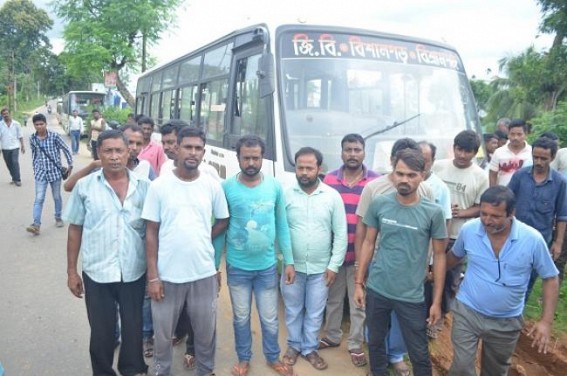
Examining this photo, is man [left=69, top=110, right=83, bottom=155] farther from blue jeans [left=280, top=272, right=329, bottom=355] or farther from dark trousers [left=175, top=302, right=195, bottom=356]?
blue jeans [left=280, top=272, right=329, bottom=355]

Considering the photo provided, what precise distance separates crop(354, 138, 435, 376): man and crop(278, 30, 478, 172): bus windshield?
100 cm

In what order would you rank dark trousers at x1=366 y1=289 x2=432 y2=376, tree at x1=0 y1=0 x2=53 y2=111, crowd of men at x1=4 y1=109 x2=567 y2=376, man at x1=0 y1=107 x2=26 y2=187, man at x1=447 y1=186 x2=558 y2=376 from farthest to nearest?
tree at x1=0 y1=0 x2=53 y2=111
man at x1=0 y1=107 x2=26 y2=187
dark trousers at x1=366 y1=289 x2=432 y2=376
crowd of men at x1=4 y1=109 x2=567 y2=376
man at x1=447 y1=186 x2=558 y2=376

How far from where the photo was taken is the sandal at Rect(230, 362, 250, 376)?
3576 millimetres

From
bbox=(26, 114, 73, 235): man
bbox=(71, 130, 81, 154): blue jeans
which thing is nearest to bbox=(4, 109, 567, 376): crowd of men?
bbox=(26, 114, 73, 235): man

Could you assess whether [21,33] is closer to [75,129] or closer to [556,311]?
[75,129]

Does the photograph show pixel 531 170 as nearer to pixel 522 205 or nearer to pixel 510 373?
pixel 522 205

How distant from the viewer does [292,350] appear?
382 cm

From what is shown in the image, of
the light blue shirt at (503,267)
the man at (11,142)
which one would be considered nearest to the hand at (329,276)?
the light blue shirt at (503,267)

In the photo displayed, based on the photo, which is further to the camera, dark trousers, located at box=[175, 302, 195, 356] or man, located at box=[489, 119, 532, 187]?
man, located at box=[489, 119, 532, 187]

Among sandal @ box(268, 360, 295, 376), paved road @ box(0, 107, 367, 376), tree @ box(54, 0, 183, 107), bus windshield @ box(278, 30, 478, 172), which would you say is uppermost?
tree @ box(54, 0, 183, 107)

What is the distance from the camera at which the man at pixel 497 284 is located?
9.32ft

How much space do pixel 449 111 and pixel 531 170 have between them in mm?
1111

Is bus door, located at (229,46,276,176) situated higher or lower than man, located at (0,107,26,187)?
higher

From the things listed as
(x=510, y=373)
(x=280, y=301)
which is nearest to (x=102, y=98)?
(x=280, y=301)
